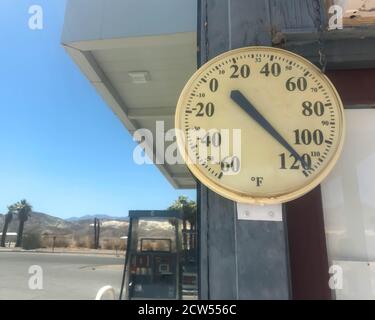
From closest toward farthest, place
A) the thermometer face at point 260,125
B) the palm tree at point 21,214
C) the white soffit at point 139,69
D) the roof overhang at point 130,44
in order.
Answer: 1. the thermometer face at point 260,125
2. the roof overhang at point 130,44
3. the white soffit at point 139,69
4. the palm tree at point 21,214

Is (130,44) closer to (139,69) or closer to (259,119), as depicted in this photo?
(139,69)

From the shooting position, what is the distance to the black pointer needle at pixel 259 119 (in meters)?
1.06

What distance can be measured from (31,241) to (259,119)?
901 inches

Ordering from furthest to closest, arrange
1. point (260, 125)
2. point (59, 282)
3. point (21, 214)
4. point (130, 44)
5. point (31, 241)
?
point (21, 214) < point (31, 241) < point (59, 282) < point (130, 44) < point (260, 125)

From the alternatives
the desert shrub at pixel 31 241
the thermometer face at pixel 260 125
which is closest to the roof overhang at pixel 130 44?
the thermometer face at pixel 260 125

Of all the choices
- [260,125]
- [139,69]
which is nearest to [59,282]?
[139,69]

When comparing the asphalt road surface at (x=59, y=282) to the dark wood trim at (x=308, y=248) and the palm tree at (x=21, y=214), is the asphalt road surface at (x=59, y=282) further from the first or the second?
the palm tree at (x=21, y=214)

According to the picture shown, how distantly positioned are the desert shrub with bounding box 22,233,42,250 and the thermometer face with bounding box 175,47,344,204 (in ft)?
71.3

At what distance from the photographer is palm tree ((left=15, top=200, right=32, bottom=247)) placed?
22578 mm

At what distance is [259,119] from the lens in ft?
3.61

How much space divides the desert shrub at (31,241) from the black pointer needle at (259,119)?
71.4 ft
